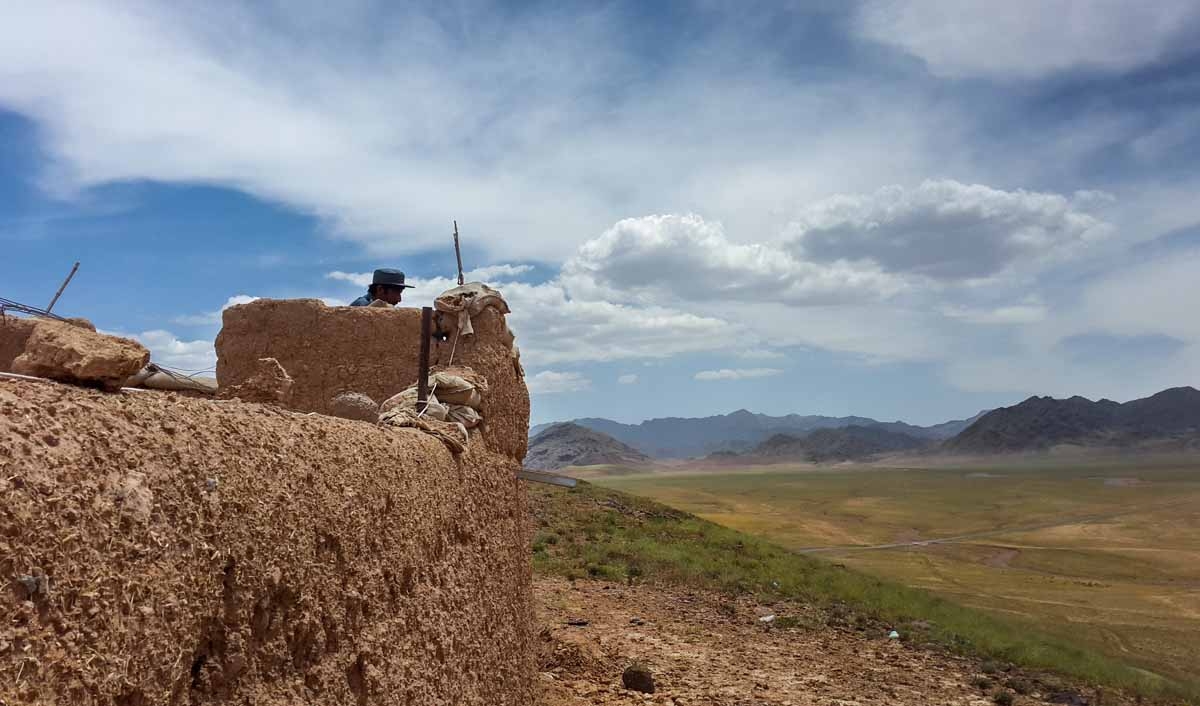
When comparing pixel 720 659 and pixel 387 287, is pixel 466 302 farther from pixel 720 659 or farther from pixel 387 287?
pixel 720 659

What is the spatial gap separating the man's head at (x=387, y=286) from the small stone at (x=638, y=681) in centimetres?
397

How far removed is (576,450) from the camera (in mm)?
173250

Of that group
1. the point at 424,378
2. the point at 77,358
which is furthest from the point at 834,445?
the point at 77,358

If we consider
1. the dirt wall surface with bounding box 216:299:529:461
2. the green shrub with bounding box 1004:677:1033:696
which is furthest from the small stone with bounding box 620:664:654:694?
the green shrub with bounding box 1004:677:1033:696

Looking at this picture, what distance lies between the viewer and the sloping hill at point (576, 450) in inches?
6580

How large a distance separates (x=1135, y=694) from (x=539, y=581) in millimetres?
8174

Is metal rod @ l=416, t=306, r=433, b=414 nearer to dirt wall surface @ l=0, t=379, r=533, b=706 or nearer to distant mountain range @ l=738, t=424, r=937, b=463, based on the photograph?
dirt wall surface @ l=0, t=379, r=533, b=706

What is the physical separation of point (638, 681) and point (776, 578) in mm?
9353

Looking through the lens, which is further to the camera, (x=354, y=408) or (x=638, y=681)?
(x=638, y=681)

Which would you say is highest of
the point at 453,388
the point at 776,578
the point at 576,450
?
the point at 453,388

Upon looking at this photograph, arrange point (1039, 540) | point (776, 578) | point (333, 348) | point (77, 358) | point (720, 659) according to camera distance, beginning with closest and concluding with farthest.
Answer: point (77, 358)
point (333, 348)
point (720, 659)
point (776, 578)
point (1039, 540)

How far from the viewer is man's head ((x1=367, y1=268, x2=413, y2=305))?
24.4 ft

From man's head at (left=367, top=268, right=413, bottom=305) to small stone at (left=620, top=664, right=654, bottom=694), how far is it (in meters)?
3.97

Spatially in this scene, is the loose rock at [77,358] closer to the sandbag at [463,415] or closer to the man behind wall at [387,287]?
the sandbag at [463,415]
